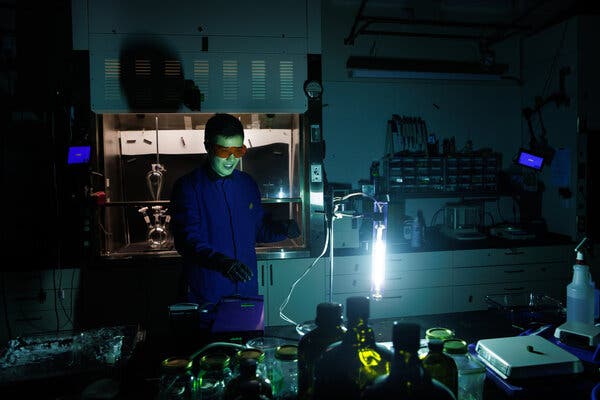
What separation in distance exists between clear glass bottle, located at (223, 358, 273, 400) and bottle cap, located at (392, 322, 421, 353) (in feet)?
0.96

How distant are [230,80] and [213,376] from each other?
257cm

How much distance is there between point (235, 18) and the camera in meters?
3.13

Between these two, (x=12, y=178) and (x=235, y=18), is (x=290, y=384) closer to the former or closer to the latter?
(x=235, y=18)

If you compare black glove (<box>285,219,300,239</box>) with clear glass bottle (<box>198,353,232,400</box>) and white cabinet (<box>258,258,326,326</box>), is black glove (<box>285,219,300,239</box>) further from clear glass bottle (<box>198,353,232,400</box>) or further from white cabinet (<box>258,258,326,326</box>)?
clear glass bottle (<box>198,353,232,400</box>)

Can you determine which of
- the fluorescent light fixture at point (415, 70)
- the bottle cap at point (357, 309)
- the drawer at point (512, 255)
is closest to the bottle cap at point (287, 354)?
the bottle cap at point (357, 309)

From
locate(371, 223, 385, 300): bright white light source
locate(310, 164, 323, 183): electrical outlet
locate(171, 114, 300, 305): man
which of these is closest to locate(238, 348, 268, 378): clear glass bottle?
locate(371, 223, 385, 300): bright white light source

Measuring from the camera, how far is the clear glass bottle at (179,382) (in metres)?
1.01

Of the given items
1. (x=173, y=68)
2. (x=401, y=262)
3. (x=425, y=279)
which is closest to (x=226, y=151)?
(x=173, y=68)

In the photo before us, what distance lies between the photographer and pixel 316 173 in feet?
10.8

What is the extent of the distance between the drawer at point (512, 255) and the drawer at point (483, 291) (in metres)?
0.20

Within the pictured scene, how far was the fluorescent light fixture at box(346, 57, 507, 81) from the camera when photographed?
3922mm

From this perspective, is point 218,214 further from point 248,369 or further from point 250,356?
point 248,369

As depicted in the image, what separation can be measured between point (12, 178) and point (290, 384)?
328cm

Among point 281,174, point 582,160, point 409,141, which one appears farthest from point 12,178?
point 582,160
